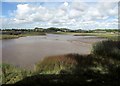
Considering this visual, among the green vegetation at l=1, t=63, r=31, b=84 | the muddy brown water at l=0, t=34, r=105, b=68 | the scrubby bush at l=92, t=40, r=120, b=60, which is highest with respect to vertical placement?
the scrubby bush at l=92, t=40, r=120, b=60

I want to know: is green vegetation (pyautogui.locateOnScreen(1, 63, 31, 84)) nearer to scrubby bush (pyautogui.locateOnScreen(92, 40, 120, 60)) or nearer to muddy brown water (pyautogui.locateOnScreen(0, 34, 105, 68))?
muddy brown water (pyautogui.locateOnScreen(0, 34, 105, 68))

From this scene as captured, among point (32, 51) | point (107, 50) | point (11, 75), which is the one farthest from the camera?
point (32, 51)

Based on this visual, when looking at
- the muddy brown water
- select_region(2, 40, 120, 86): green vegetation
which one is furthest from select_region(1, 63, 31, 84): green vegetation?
the muddy brown water

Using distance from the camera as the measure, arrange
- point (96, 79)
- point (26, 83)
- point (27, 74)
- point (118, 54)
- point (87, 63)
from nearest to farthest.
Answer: point (26, 83)
point (96, 79)
point (27, 74)
point (87, 63)
point (118, 54)

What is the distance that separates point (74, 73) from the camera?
33.7 ft

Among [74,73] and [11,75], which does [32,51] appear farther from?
[74,73]

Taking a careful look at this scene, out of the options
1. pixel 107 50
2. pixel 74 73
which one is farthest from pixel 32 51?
pixel 74 73

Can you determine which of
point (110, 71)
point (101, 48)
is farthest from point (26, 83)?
point (101, 48)

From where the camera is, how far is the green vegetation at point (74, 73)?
8.73 m

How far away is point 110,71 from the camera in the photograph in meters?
10.5

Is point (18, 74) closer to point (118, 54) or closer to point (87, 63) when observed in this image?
point (87, 63)

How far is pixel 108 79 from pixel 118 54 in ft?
15.1

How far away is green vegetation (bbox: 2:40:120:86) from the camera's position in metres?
8.73

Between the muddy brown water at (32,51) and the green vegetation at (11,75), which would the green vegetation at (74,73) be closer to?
the green vegetation at (11,75)
